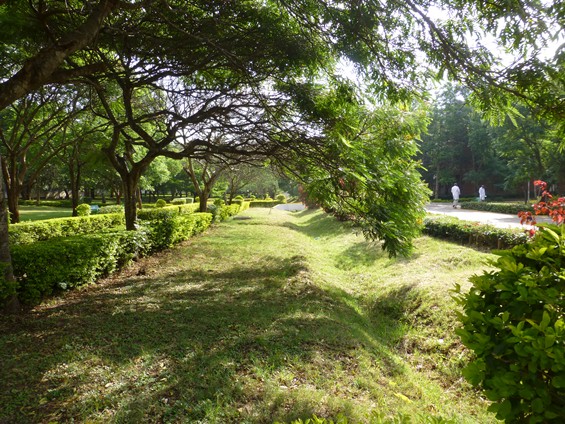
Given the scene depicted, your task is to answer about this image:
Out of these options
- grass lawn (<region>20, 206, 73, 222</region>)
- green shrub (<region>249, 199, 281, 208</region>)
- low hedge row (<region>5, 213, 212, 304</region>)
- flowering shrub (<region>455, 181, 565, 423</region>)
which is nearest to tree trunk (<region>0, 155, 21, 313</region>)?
low hedge row (<region>5, 213, 212, 304</region>)

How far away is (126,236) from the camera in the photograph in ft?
27.7

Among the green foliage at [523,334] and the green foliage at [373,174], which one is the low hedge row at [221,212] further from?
the green foliage at [523,334]

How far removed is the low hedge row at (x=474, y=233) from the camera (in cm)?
827

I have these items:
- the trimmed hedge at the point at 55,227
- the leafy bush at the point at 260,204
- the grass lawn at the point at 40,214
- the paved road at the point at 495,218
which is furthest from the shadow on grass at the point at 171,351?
the leafy bush at the point at 260,204

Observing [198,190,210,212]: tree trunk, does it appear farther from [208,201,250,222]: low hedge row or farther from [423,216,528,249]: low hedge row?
[423,216,528,249]: low hedge row

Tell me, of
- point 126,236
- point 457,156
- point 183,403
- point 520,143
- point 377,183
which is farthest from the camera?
point 457,156

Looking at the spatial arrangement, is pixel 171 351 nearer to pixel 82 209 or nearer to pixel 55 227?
pixel 55 227

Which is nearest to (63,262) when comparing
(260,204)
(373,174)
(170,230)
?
(170,230)

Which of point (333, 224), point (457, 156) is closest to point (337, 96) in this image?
point (333, 224)

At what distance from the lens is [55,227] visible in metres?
12.7

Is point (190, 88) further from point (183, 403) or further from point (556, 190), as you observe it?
point (556, 190)

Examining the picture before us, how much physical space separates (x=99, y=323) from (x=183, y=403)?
2638mm

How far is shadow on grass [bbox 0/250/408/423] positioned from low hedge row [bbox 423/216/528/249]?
452 cm

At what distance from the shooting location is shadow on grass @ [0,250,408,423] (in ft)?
9.77
